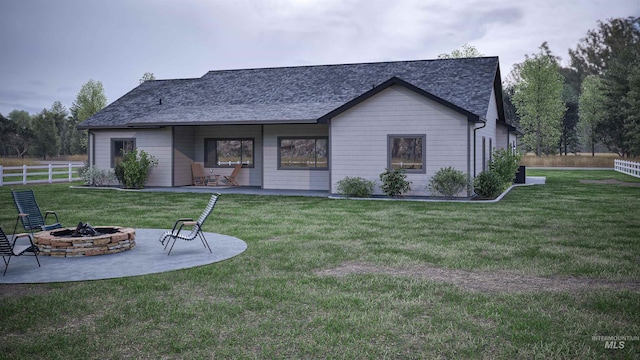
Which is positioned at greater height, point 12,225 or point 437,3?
point 437,3

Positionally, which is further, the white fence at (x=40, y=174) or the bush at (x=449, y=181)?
the white fence at (x=40, y=174)

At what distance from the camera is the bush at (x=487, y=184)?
1858 cm

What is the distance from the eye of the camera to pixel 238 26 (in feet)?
116

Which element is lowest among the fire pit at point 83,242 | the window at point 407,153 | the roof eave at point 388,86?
the fire pit at point 83,242

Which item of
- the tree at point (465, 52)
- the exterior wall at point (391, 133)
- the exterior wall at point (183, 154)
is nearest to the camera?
the exterior wall at point (391, 133)

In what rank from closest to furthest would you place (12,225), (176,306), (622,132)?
(176,306) < (12,225) < (622,132)

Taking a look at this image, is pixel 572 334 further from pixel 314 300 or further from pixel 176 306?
pixel 176 306

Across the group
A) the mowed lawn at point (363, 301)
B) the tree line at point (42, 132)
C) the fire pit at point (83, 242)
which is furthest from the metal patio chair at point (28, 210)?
the tree line at point (42, 132)

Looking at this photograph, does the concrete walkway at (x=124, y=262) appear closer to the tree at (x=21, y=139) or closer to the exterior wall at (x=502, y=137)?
the exterior wall at (x=502, y=137)

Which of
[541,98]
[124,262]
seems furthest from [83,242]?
[541,98]

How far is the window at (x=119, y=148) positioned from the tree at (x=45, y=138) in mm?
47561

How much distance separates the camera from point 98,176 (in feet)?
79.9

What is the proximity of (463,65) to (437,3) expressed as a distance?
9.36 m

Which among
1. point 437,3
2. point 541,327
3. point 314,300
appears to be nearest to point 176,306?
point 314,300
